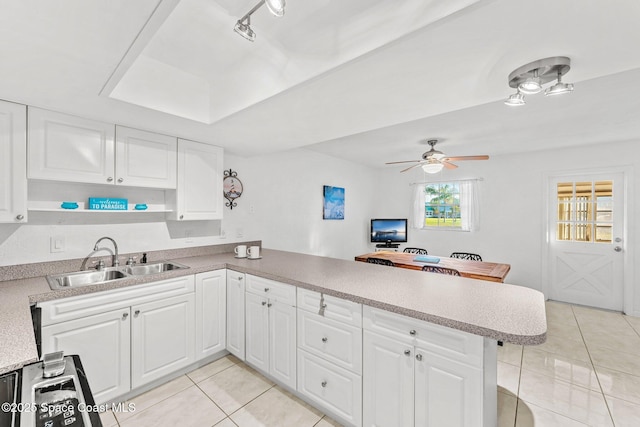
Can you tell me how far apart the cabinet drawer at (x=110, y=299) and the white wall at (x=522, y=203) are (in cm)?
A: 441

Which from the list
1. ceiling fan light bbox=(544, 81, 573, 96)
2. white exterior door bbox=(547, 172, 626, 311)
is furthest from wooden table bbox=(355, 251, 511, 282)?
ceiling fan light bbox=(544, 81, 573, 96)

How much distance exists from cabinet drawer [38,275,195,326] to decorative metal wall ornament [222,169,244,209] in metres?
1.13

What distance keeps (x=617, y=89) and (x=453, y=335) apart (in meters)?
2.54

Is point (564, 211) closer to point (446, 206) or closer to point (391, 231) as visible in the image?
point (446, 206)

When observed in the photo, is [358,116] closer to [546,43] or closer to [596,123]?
[546,43]

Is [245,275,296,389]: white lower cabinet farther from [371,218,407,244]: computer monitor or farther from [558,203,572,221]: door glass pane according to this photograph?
[558,203,572,221]: door glass pane

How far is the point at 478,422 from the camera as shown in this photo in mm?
1205

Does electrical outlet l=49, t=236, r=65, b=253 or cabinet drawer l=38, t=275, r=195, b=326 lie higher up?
electrical outlet l=49, t=236, r=65, b=253

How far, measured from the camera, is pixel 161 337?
7.00 feet

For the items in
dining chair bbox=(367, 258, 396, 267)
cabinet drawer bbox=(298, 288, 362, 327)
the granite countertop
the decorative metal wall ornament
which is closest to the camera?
the granite countertop

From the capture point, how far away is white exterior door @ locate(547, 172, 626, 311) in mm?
3881

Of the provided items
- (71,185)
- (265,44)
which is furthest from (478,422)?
(71,185)

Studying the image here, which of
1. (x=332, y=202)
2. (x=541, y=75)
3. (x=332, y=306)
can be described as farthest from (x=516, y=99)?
(x=332, y=202)

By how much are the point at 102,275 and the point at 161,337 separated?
0.71 m
